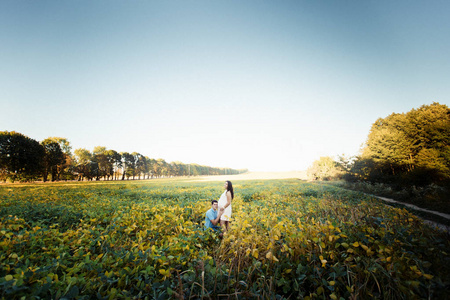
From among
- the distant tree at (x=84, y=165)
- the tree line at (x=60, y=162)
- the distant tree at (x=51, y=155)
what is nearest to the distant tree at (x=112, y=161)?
the tree line at (x=60, y=162)

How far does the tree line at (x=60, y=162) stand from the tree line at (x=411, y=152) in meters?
55.4

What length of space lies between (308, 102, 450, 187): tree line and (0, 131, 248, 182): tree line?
55406mm

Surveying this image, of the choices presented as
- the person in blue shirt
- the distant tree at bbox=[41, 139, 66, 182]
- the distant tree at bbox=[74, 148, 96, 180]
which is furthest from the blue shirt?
the distant tree at bbox=[74, 148, 96, 180]

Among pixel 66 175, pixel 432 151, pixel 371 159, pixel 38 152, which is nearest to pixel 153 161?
pixel 66 175

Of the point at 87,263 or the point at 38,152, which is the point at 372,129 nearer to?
the point at 87,263

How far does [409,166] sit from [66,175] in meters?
72.6

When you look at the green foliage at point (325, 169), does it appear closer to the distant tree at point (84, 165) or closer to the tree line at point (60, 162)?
the tree line at point (60, 162)

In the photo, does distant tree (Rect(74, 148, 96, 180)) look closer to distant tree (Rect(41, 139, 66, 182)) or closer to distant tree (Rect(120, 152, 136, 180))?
distant tree (Rect(41, 139, 66, 182))

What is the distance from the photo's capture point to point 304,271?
7.90 feet

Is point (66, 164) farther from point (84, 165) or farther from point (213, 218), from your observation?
point (213, 218)

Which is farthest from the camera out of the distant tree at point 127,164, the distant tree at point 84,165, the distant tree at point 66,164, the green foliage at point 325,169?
the distant tree at point 127,164

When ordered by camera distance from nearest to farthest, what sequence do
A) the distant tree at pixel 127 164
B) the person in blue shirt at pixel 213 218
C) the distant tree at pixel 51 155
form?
the person in blue shirt at pixel 213 218
the distant tree at pixel 51 155
the distant tree at pixel 127 164

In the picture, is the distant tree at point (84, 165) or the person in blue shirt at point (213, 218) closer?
the person in blue shirt at point (213, 218)

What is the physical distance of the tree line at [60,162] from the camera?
2900 cm
